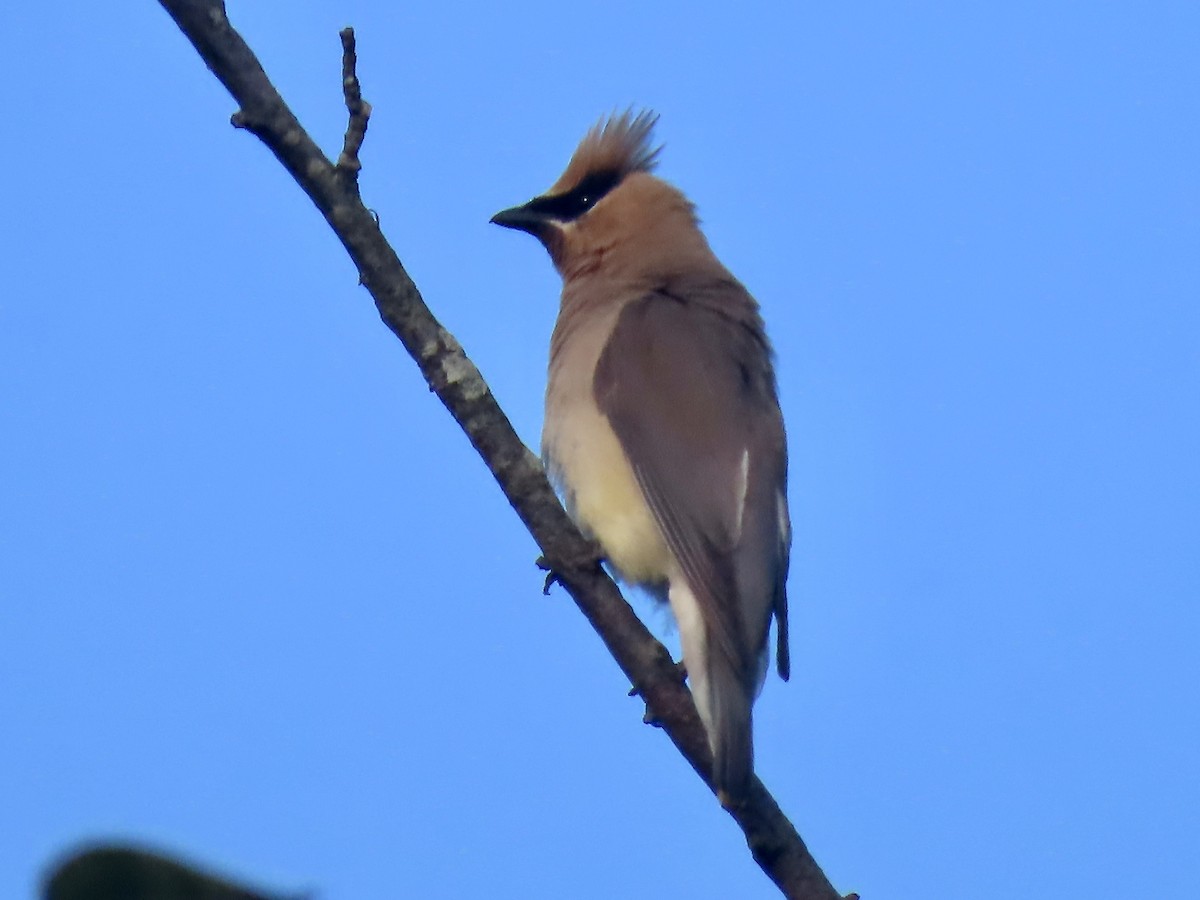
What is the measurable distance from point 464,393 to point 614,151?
2836 mm

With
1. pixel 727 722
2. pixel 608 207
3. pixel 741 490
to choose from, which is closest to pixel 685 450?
pixel 741 490

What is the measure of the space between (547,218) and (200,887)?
15.6 ft

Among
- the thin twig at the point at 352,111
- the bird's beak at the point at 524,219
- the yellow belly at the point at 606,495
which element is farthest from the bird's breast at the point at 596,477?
the thin twig at the point at 352,111

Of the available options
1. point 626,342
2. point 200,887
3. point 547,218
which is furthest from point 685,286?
point 200,887

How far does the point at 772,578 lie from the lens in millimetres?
3930

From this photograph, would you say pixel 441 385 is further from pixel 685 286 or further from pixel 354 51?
pixel 685 286

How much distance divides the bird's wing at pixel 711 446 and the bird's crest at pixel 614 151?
1035mm

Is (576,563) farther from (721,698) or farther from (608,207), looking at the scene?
(608,207)

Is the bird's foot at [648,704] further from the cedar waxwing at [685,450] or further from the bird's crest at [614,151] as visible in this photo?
the bird's crest at [614,151]

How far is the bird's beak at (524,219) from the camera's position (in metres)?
5.48

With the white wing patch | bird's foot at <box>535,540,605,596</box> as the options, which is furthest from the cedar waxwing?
bird's foot at <box>535,540,605,596</box>

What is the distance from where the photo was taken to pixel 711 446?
4.16m

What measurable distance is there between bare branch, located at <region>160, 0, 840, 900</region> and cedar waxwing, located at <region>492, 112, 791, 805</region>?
0.63 ft

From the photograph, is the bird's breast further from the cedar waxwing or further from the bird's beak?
the bird's beak
